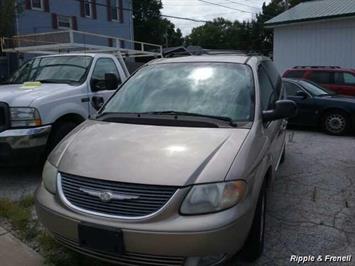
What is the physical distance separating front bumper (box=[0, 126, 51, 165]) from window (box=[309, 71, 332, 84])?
32.0 feet

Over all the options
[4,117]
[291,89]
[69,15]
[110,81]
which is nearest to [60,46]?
[110,81]

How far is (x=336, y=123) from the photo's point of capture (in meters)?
9.20

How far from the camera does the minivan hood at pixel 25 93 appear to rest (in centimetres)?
520

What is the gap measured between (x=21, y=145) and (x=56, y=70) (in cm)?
184

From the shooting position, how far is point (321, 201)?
477cm

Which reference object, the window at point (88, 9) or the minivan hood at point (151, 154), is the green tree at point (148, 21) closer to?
the window at point (88, 9)

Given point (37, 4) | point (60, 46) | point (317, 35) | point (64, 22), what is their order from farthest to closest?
point (64, 22), point (37, 4), point (317, 35), point (60, 46)

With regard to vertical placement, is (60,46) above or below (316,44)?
below

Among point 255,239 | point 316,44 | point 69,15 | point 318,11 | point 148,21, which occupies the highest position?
point 148,21

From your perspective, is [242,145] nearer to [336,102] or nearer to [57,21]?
[336,102]

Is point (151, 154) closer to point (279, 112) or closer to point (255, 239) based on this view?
point (255, 239)

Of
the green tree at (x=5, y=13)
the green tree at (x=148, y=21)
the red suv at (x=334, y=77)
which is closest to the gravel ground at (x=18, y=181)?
the red suv at (x=334, y=77)

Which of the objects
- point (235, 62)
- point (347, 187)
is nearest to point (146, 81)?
point (235, 62)

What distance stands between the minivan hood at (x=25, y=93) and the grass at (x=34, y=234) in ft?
4.11
